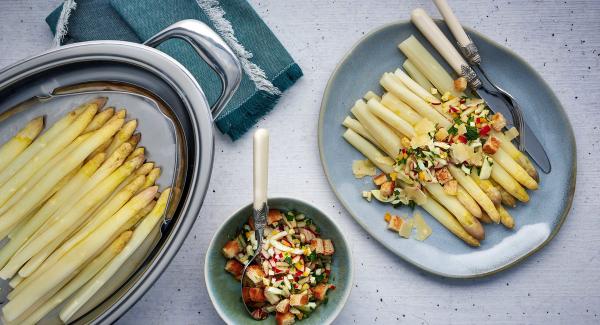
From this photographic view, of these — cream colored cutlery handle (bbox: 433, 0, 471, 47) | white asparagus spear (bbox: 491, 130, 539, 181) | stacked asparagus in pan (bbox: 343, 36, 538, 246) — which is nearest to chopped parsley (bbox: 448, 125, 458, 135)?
stacked asparagus in pan (bbox: 343, 36, 538, 246)

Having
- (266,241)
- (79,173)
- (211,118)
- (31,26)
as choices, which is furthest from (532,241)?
(31,26)

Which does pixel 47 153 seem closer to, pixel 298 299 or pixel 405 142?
pixel 298 299

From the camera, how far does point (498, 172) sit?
136cm

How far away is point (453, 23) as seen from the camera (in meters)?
1.35

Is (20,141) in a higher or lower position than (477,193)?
higher

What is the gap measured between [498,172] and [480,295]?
0.32 metres

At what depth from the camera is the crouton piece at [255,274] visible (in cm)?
124

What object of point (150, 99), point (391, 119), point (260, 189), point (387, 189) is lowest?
point (387, 189)

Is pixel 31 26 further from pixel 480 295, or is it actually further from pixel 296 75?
pixel 480 295

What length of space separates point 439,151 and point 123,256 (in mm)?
759

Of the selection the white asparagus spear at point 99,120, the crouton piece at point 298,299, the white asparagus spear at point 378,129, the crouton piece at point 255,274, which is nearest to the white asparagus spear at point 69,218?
the white asparagus spear at point 99,120

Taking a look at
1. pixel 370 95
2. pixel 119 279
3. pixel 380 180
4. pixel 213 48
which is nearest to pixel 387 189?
pixel 380 180

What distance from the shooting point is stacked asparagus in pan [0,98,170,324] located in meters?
1.13

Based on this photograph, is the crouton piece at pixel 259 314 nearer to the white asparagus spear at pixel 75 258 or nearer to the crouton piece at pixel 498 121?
the white asparagus spear at pixel 75 258
